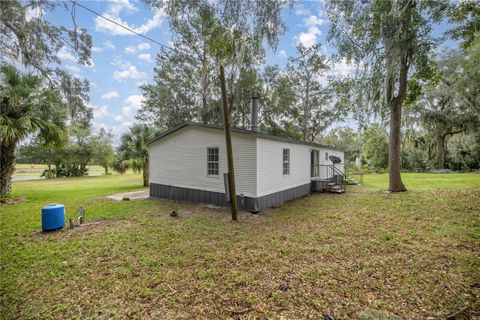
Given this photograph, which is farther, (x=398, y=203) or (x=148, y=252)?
(x=398, y=203)

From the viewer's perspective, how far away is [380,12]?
905cm

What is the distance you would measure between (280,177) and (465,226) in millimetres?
5477

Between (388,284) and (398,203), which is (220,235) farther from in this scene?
(398,203)

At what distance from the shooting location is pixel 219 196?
8.75 metres

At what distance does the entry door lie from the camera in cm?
1295

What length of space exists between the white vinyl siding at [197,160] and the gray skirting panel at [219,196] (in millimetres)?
203

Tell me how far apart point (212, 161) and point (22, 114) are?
8381 mm

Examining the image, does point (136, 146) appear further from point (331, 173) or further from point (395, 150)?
point (395, 150)

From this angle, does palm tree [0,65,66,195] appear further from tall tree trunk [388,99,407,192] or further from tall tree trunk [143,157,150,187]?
tall tree trunk [388,99,407,192]

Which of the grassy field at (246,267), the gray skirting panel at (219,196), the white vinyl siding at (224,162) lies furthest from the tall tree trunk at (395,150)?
the gray skirting panel at (219,196)

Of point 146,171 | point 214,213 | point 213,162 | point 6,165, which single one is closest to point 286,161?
point 213,162

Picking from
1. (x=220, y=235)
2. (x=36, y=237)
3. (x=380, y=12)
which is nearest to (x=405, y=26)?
(x=380, y=12)

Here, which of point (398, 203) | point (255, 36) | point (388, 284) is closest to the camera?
point (388, 284)

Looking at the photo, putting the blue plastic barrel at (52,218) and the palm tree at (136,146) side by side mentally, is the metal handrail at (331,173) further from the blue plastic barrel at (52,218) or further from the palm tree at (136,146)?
the blue plastic barrel at (52,218)
